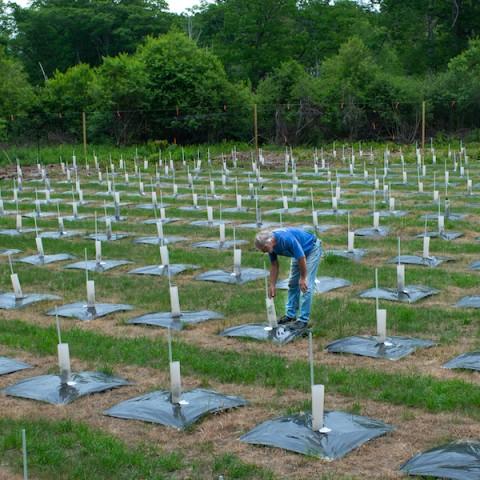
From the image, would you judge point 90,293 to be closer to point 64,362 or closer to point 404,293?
point 64,362

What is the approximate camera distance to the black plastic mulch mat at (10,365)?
6746 mm

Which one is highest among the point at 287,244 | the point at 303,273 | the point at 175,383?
the point at 287,244

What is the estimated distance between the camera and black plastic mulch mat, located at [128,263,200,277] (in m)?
10.4

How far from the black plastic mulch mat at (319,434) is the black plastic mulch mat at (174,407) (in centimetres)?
46

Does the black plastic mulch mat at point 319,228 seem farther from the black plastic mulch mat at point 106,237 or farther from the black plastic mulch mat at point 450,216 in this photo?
the black plastic mulch mat at point 106,237

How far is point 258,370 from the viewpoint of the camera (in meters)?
6.46

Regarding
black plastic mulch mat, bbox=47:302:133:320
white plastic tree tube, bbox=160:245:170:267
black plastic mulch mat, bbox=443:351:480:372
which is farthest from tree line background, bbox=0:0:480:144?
black plastic mulch mat, bbox=443:351:480:372

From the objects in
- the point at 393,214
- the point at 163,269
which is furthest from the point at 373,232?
the point at 163,269

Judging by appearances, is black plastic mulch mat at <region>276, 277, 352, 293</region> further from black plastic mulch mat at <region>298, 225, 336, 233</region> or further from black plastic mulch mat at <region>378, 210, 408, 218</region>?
black plastic mulch mat at <region>378, 210, 408, 218</region>

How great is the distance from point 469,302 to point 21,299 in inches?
190

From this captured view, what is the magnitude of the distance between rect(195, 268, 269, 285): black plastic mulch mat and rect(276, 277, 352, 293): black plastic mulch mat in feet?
1.29

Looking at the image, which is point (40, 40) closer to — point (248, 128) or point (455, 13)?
point (248, 128)

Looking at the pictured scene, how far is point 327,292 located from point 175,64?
82.7ft

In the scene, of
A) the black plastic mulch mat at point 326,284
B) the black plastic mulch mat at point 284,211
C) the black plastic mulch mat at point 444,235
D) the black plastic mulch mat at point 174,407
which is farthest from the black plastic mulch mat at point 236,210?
the black plastic mulch mat at point 174,407
